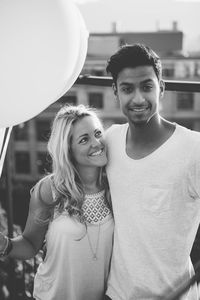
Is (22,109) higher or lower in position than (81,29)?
lower

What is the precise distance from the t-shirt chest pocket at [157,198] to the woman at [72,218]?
0.26 m

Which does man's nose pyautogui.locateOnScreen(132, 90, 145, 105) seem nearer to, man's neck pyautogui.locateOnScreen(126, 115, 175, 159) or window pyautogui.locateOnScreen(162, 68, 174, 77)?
man's neck pyautogui.locateOnScreen(126, 115, 175, 159)

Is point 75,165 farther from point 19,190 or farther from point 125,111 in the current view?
point 19,190

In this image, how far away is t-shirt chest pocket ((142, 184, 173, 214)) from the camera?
4.75ft

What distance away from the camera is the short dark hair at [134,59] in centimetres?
153

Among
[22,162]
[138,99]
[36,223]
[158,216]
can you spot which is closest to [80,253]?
[36,223]

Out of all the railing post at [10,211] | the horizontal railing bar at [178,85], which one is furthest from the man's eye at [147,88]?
the railing post at [10,211]

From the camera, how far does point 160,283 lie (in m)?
1.50

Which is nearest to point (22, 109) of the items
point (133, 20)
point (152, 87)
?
point (152, 87)

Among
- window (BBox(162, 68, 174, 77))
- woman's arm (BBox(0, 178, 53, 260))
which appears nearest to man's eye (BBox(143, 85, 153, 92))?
woman's arm (BBox(0, 178, 53, 260))

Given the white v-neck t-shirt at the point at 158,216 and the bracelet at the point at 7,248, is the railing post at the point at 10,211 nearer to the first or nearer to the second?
the bracelet at the point at 7,248

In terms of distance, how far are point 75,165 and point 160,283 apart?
662 mm

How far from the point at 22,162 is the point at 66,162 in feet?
98.5

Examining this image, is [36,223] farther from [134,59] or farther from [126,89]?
[134,59]
